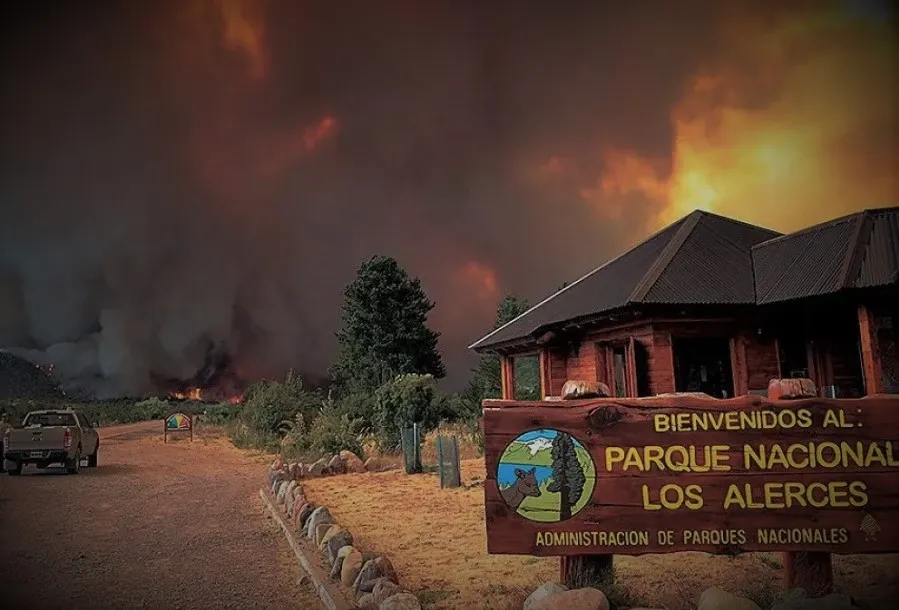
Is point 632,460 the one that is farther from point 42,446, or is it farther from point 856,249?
point 42,446

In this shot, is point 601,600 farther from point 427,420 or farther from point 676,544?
point 427,420

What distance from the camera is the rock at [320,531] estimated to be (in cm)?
837

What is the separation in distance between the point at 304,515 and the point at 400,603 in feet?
14.9

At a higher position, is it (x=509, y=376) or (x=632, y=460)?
(x=509, y=376)

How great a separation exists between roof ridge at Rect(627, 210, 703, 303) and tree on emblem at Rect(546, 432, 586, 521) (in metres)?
6.63

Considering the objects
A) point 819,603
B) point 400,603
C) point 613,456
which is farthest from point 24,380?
point 819,603

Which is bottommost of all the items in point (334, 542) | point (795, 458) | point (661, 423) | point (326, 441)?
point (334, 542)

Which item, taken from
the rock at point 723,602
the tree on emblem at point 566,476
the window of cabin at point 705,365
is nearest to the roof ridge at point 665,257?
the window of cabin at point 705,365

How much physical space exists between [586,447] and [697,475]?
0.88 meters

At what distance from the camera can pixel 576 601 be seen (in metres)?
4.96

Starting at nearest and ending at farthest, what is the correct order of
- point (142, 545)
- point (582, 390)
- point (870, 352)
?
point (582, 390) → point (142, 545) → point (870, 352)

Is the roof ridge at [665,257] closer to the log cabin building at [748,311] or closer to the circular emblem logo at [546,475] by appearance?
the log cabin building at [748,311]

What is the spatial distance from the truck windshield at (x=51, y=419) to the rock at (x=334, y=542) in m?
13.5

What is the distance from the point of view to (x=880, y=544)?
4.86 m
